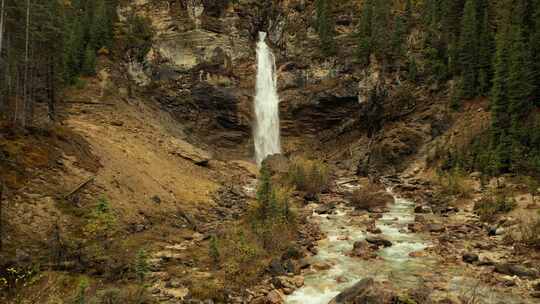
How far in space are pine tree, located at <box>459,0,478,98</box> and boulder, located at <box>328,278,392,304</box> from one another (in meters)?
38.3

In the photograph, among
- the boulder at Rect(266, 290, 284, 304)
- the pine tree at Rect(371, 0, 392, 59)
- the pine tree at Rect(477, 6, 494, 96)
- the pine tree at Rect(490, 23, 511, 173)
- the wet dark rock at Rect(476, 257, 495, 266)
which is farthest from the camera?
the pine tree at Rect(371, 0, 392, 59)

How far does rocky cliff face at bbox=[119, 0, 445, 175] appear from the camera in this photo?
161 ft

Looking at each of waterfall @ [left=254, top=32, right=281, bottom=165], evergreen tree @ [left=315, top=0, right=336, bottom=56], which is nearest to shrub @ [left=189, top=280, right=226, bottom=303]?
waterfall @ [left=254, top=32, right=281, bottom=165]

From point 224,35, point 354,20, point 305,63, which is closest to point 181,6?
point 224,35

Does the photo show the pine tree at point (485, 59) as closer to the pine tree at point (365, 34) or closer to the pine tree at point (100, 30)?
the pine tree at point (365, 34)

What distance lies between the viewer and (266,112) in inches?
2085

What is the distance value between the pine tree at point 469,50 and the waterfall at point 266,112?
79.9 feet

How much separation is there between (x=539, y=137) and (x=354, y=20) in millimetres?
34396

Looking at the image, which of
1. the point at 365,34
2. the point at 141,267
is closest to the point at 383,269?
the point at 141,267

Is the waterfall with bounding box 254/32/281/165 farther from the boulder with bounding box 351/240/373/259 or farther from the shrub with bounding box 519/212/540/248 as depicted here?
the shrub with bounding box 519/212/540/248

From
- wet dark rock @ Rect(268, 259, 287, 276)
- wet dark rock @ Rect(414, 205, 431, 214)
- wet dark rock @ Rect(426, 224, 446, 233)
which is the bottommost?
wet dark rock @ Rect(414, 205, 431, 214)

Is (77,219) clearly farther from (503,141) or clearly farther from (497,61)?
(497,61)

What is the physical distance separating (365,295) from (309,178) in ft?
71.9

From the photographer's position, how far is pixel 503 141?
32.5 m
